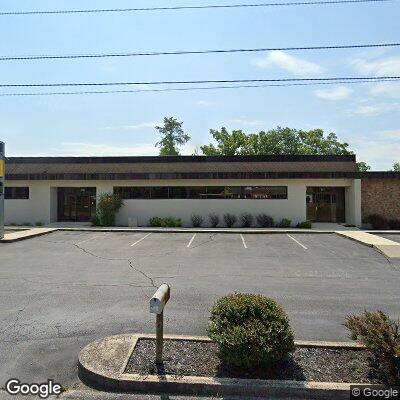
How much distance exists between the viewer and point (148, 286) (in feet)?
31.0

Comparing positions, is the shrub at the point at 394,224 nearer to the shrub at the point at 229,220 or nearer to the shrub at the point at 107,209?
the shrub at the point at 229,220

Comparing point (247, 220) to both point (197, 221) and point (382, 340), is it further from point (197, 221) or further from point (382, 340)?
point (382, 340)

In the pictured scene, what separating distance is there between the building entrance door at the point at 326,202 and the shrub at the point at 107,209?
14.0 metres

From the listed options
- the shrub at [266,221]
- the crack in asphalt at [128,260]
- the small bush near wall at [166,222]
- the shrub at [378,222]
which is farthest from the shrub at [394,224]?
the crack in asphalt at [128,260]

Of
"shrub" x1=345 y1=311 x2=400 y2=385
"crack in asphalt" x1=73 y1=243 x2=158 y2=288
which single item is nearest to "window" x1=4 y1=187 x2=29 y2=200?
"crack in asphalt" x1=73 y1=243 x2=158 y2=288

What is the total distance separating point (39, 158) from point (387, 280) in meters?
26.9

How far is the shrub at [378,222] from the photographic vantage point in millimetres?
25031

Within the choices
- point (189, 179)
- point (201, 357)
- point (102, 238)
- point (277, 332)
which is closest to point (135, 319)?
point (201, 357)

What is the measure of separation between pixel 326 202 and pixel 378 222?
402cm

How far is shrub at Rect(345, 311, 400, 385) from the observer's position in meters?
4.17

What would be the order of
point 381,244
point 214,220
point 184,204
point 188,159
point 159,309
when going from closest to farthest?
1. point 159,309
2. point 381,244
3. point 214,220
4. point 184,204
5. point 188,159
